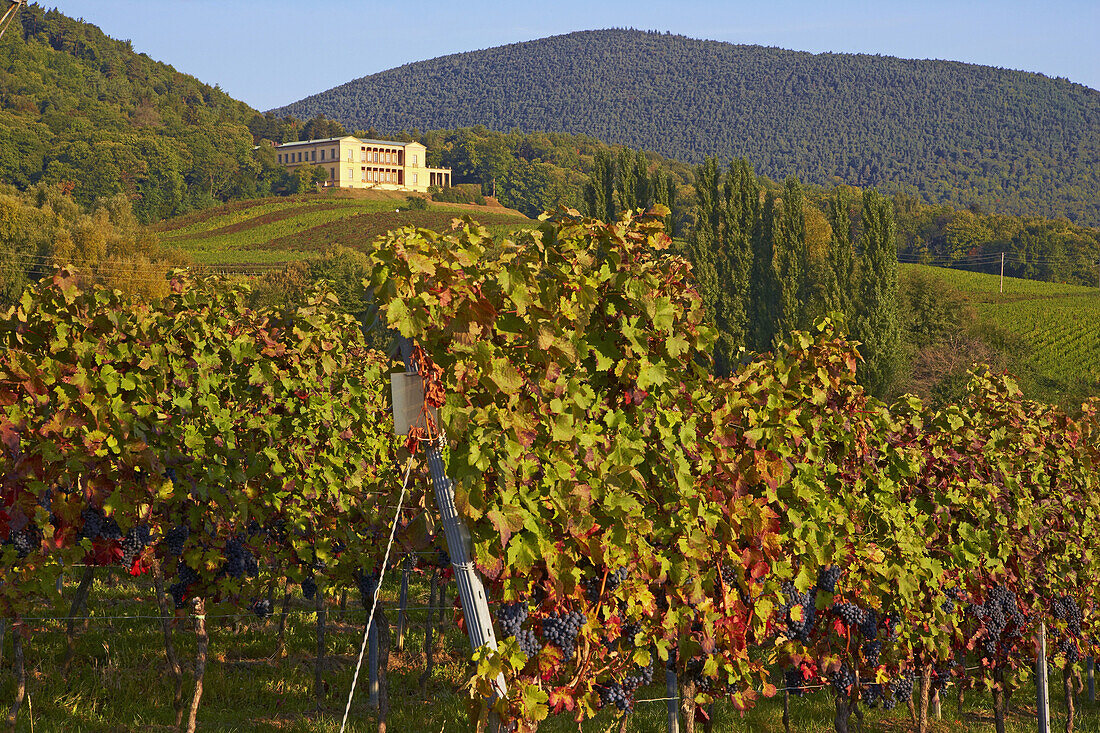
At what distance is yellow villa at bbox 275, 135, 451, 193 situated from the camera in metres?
124

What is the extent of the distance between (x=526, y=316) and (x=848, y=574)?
3.01 meters

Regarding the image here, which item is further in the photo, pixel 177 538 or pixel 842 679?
pixel 177 538

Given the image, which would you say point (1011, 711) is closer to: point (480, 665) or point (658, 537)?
point (658, 537)

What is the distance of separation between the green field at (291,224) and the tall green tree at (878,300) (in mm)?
41026

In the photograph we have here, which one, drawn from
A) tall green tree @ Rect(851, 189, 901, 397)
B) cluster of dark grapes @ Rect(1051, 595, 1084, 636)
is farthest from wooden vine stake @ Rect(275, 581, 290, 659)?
tall green tree @ Rect(851, 189, 901, 397)

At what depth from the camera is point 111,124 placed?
126125 mm

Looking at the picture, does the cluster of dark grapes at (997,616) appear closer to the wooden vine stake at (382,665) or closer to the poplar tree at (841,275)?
the wooden vine stake at (382,665)

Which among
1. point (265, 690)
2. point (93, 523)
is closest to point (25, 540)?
point (93, 523)

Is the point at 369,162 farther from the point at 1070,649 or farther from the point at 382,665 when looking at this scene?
the point at 382,665

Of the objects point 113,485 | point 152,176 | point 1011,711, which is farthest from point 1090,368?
point 152,176

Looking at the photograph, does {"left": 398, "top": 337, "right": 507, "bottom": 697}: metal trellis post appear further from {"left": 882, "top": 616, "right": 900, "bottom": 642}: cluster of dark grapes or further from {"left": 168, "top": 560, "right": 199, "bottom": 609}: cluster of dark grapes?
{"left": 882, "top": 616, "right": 900, "bottom": 642}: cluster of dark grapes

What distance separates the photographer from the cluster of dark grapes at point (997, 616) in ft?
21.7

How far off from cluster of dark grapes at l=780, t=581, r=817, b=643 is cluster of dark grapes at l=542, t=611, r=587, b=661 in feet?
5.39

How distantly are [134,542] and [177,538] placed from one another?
0.98 feet
